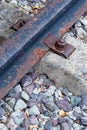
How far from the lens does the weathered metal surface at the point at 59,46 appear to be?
244 centimetres

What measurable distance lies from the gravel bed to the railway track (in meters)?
0.09

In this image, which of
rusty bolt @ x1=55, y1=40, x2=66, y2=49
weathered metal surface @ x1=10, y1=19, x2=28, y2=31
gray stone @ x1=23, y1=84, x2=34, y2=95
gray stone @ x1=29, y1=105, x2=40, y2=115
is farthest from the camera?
weathered metal surface @ x1=10, y1=19, x2=28, y2=31

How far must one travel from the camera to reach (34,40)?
243 cm

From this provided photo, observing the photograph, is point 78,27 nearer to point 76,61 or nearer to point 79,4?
point 79,4

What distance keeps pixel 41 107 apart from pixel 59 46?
0.46 metres

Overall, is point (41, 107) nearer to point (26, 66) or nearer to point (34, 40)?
point (26, 66)

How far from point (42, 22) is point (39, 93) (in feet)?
1.62

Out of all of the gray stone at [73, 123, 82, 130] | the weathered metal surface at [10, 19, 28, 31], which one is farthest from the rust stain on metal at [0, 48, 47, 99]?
the gray stone at [73, 123, 82, 130]

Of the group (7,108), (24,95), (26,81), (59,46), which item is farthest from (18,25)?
(7,108)

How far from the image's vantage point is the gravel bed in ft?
6.89

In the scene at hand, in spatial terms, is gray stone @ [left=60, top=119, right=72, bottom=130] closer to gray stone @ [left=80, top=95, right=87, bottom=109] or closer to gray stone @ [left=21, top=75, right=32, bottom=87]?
gray stone @ [left=80, top=95, right=87, bottom=109]

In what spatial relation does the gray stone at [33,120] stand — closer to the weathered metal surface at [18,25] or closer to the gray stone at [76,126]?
the gray stone at [76,126]

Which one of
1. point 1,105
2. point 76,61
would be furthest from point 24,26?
point 1,105

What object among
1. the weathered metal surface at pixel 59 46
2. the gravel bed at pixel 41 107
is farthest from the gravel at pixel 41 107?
the weathered metal surface at pixel 59 46
